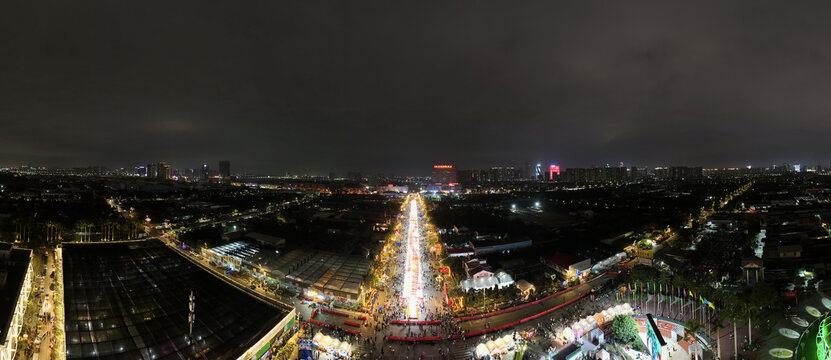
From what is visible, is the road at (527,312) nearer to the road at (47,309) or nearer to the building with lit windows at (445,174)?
the road at (47,309)

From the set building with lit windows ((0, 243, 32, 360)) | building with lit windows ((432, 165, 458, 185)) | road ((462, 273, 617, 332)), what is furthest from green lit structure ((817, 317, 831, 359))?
building with lit windows ((432, 165, 458, 185))

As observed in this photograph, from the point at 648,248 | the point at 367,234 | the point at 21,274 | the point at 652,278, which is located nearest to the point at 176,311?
the point at 21,274

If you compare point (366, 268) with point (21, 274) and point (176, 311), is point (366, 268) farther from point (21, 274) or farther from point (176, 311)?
point (21, 274)

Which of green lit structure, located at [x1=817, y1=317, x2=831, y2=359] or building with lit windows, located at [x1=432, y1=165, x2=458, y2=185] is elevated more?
building with lit windows, located at [x1=432, y1=165, x2=458, y2=185]

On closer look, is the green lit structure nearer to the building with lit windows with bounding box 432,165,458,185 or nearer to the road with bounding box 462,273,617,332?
the road with bounding box 462,273,617,332

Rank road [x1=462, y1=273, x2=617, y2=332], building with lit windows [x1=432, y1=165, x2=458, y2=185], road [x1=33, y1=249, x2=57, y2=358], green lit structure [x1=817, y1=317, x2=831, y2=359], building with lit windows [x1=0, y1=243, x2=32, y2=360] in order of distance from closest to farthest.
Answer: building with lit windows [x1=0, y1=243, x2=32, y2=360] → green lit structure [x1=817, y1=317, x2=831, y2=359] → road [x1=33, y1=249, x2=57, y2=358] → road [x1=462, y1=273, x2=617, y2=332] → building with lit windows [x1=432, y1=165, x2=458, y2=185]

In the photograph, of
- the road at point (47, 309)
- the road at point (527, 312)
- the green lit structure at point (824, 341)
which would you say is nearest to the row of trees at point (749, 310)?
the green lit structure at point (824, 341)
